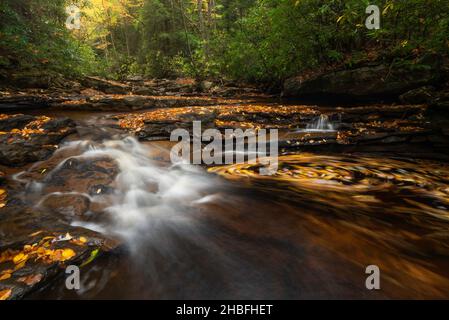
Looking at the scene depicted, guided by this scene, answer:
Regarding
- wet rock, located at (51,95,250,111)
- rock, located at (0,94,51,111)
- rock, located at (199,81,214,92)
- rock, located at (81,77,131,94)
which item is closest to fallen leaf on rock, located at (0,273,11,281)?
rock, located at (0,94,51,111)

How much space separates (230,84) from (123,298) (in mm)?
16451

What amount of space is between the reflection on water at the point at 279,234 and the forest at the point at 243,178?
21 mm

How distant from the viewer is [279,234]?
3066 millimetres

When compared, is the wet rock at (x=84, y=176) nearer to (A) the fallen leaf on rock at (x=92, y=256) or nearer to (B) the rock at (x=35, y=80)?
(A) the fallen leaf on rock at (x=92, y=256)

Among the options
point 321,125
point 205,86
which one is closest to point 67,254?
point 321,125

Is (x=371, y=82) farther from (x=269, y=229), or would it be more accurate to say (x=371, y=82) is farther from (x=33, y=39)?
(x=33, y=39)

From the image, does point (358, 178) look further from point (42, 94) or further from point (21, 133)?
point (42, 94)

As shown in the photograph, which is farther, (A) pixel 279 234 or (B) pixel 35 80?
(B) pixel 35 80

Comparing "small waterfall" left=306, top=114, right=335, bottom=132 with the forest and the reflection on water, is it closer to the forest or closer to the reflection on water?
the forest

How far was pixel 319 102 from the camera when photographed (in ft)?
36.2

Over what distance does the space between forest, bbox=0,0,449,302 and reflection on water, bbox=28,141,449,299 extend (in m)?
0.02

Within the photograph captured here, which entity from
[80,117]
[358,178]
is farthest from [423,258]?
[80,117]

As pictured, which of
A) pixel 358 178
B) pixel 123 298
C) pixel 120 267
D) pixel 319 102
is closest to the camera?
pixel 123 298

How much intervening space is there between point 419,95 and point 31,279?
922 centimetres
